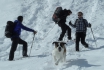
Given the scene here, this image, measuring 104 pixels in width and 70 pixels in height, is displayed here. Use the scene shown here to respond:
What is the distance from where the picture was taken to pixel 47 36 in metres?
15.2

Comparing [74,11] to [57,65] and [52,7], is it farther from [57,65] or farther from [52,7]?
[57,65]

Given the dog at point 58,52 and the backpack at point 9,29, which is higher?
the backpack at point 9,29

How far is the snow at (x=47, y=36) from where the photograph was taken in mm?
10508

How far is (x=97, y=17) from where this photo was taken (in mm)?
16203

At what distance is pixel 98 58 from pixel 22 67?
122 inches

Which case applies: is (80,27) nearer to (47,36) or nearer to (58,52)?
(58,52)

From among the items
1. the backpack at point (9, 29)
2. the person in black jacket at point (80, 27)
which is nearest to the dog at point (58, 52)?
the person in black jacket at point (80, 27)

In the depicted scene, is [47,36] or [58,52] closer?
[58,52]

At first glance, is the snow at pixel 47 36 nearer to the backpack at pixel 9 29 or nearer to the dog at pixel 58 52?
the dog at pixel 58 52

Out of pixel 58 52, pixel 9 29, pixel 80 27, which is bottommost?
pixel 58 52

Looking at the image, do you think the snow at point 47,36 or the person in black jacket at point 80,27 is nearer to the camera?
the snow at point 47,36

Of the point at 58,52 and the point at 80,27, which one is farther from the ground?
the point at 80,27

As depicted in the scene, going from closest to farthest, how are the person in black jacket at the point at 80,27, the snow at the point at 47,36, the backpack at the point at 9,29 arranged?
the snow at the point at 47,36
the backpack at the point at 9,29
the person in black jacket at the point at 80,27

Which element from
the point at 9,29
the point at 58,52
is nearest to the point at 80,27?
the point at 58,52
